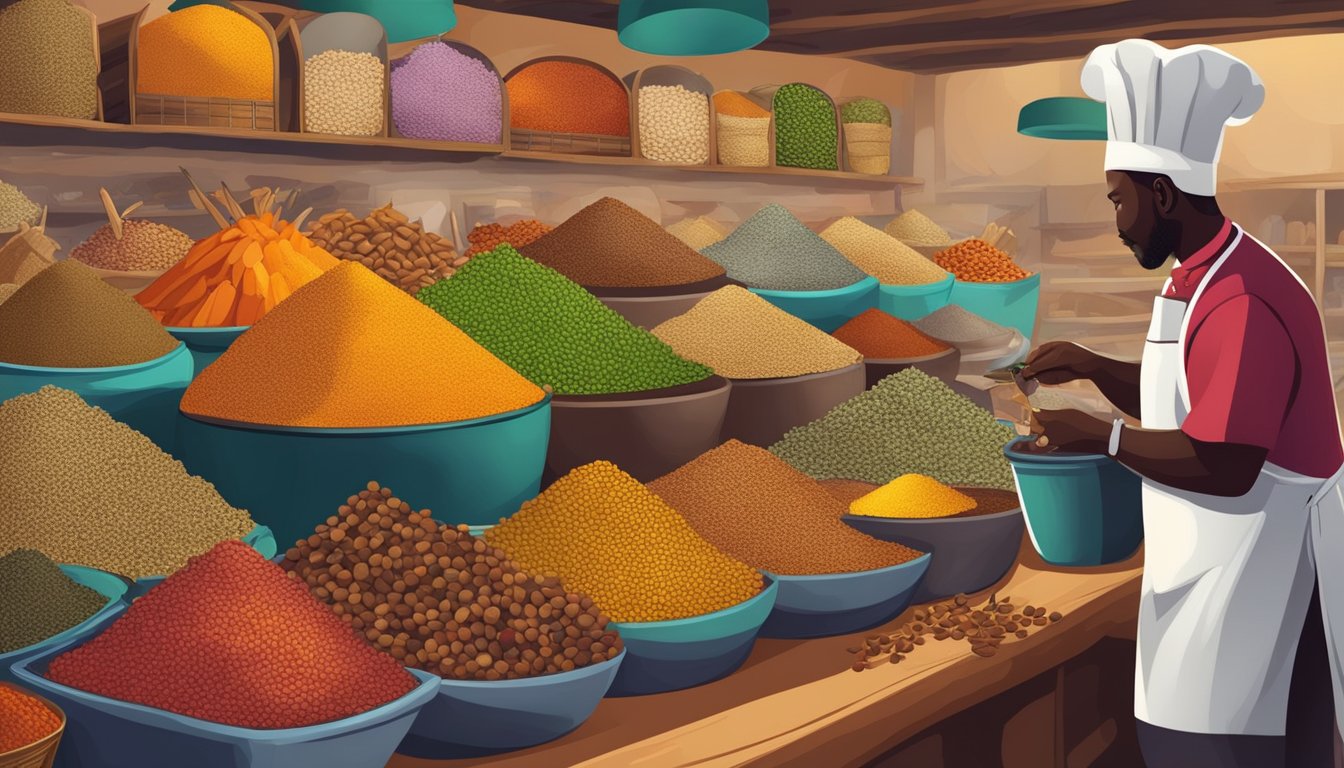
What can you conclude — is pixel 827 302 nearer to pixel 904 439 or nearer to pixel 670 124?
pixel 904 439

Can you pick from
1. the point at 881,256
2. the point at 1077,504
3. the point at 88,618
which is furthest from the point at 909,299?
the point at 88,618

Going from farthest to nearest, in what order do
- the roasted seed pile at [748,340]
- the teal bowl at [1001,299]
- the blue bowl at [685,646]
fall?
the teal bowl at [1001,299] → the roasted seed pile at [748,340] → the blue bowl at [685,646]

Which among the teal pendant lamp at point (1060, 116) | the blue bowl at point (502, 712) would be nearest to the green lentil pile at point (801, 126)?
the teal pendant lamp at point (1060, 116)

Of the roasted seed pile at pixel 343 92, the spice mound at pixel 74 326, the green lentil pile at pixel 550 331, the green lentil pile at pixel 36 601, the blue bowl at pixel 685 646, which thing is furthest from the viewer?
the roasted seed pile at pixel 343 92

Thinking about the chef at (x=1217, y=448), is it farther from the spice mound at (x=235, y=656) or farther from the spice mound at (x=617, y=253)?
the spice mound at (x=617, y=253)

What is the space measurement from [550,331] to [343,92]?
4.01 ft

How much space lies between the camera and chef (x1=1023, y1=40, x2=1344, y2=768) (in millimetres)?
1109

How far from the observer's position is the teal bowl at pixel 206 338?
153cm

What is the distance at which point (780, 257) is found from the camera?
239 cm

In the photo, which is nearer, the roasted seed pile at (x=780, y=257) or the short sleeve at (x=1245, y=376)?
the short sleeve at (x=1245, y=376)

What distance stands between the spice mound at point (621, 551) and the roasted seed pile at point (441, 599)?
3.0 inches

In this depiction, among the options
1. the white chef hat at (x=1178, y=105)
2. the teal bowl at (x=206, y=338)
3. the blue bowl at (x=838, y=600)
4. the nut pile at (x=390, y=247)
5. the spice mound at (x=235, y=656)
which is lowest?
the blue bowl at (x=838, y=600)

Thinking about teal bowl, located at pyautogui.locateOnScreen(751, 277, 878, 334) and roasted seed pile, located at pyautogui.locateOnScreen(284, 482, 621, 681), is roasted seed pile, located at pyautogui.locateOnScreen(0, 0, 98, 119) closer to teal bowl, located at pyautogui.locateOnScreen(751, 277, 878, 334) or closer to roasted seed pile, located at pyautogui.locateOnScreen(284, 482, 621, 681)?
teal bowl, located at pyautogui.locateOnScreen(751, 277, 878, 334)

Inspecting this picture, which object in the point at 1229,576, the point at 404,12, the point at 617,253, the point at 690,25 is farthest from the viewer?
the point at 690,25
